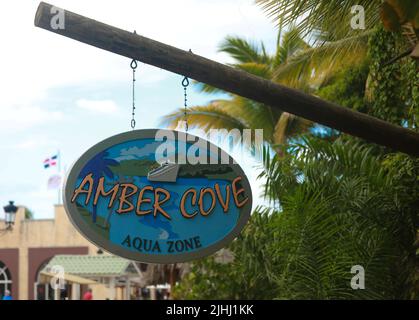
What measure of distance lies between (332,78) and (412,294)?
971cm

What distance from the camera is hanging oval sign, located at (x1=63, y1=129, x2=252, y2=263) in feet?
19.2

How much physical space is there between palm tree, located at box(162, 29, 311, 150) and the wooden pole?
521 inches

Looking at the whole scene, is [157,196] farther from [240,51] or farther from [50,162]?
[50,162]

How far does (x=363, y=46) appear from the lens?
12.9 metres

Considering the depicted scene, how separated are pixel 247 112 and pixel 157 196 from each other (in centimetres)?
1482

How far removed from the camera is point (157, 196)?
19.7 feet
